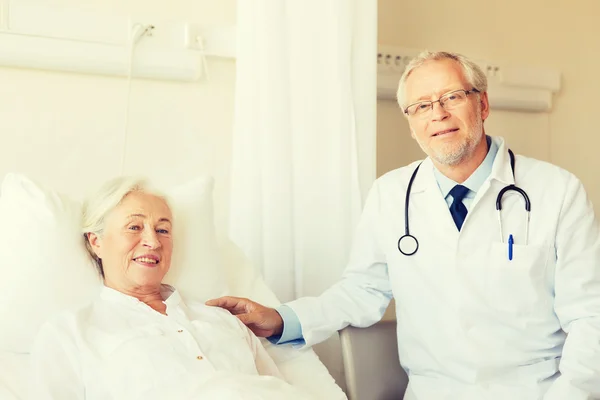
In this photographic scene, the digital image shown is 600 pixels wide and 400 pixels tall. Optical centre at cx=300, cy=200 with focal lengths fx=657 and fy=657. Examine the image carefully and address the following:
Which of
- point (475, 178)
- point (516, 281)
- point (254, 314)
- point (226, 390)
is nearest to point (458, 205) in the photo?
point (475, 178)

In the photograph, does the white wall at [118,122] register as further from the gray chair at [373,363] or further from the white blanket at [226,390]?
the white blanket at [226,390]

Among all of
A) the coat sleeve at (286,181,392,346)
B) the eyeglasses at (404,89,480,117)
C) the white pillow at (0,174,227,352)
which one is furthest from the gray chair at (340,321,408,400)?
the eyeglasses at (404,89,480,117)

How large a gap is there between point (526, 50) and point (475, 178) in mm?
1581

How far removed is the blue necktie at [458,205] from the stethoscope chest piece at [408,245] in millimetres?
118

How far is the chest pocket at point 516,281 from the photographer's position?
1608mm

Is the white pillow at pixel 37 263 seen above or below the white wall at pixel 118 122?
below

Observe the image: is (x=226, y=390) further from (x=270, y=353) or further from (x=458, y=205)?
(x=458, y=205)

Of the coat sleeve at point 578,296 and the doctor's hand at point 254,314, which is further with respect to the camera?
the doctor's hand at point 254,314

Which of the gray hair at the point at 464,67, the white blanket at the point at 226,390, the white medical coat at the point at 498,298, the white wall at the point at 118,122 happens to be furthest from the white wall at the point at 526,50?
the white blanket at the point at 226,390

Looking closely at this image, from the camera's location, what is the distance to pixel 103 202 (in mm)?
1540

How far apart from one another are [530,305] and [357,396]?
487 millimetres

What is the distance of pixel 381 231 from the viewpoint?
1.80 meters

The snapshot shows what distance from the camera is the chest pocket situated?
1.61 m

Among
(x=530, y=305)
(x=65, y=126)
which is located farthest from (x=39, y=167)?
(x=530, y=305)
